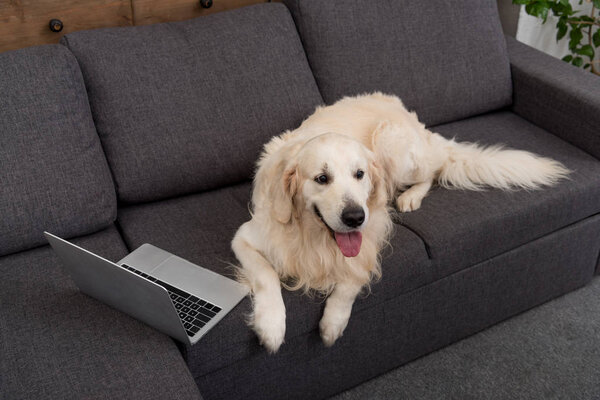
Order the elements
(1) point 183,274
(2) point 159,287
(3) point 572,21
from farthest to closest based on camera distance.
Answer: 1. (3) point 572,21
2. (1) point 183,274
3. (2) point 159,287

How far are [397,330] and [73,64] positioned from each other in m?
1.39

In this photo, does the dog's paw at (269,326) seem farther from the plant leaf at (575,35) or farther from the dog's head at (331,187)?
the plant leaf at (575,35)

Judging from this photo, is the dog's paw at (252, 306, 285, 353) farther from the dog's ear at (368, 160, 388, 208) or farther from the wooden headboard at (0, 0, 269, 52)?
the wooden headboard at (0, 0, 269, 52)

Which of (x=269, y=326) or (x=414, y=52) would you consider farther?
(x=414, y=52)

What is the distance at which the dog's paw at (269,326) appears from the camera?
1524 millimetres

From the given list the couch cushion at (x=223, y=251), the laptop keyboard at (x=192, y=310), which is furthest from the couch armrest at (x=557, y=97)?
the laptop keyboard at (x=192, y=310)

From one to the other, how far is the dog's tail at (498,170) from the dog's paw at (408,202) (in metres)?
0.16

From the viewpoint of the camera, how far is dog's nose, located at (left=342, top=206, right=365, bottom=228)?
60.3 inches

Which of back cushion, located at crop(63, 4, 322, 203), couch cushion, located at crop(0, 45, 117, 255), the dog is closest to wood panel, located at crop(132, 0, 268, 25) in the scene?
back cushion, located at crop(63, 4, 322, 203)

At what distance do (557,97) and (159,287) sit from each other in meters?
1.87

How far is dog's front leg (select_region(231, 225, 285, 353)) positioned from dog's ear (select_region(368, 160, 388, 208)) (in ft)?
1.22

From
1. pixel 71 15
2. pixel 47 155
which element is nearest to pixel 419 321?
pixel 47 155

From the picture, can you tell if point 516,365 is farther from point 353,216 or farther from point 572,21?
point 572,21

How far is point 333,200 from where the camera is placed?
5.09 ft
